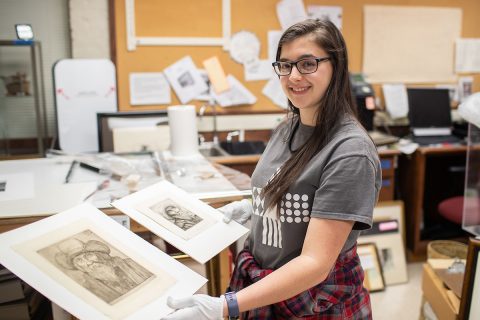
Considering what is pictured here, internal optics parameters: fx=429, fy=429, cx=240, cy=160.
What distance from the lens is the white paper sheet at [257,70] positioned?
10.2 ft

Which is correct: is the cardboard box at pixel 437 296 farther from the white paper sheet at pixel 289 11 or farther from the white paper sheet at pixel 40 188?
the white paper sheet at pixel 289 11

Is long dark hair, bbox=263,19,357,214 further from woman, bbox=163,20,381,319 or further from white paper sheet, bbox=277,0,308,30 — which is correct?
white paper sheet, bbox=277,0,308,30

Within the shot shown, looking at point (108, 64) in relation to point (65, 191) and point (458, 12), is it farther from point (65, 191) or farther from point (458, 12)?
point (458, 12)

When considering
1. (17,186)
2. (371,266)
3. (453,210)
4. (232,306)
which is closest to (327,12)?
(453,210)

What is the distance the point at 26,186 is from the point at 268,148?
87 centimetres

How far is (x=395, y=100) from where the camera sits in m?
3.33

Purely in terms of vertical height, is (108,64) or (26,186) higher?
(108,64)

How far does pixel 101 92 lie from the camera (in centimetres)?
266

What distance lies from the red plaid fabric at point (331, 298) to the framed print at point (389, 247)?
1.70 meters

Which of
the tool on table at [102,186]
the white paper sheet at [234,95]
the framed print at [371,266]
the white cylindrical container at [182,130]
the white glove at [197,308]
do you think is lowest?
the framed print at [371,266]

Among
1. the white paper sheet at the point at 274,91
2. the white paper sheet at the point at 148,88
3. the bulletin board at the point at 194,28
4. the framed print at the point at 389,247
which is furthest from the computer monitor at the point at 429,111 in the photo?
the white paper sheet at the point at 148,88

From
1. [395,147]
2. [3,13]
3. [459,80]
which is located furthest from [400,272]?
[3,13]

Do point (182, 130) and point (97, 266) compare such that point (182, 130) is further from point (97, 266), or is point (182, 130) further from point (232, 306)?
point (232, 306)

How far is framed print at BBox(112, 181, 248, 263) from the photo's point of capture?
44.1 inches
